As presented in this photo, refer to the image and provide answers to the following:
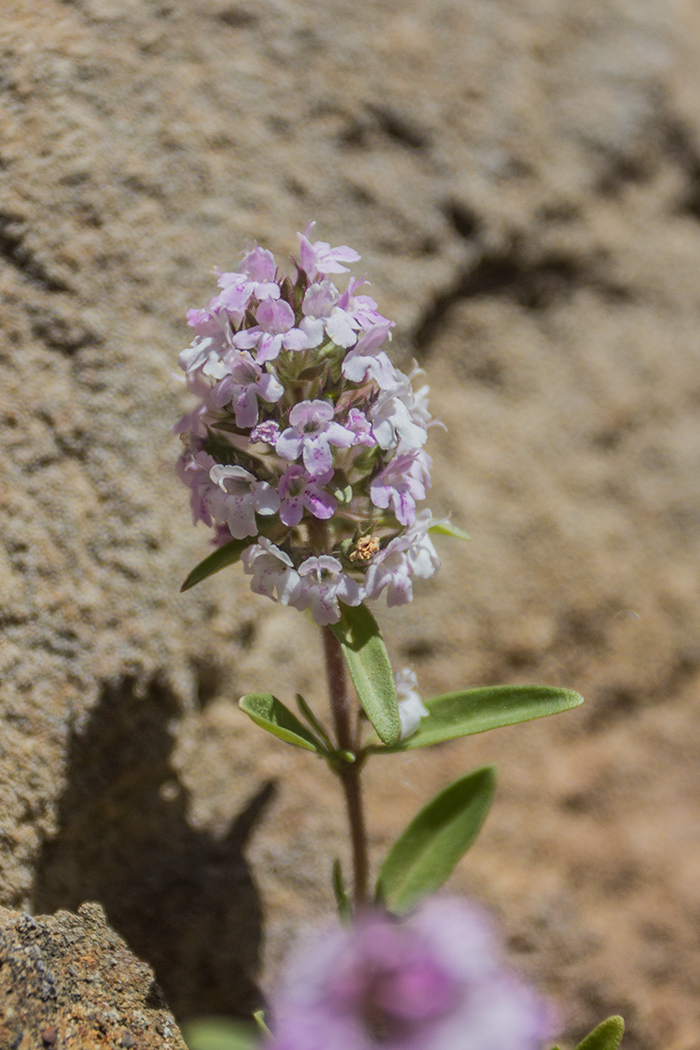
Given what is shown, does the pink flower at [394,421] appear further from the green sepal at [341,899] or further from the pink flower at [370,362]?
the green sepal at [341,899]

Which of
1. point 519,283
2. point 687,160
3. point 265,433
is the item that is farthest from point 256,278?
point 687,160

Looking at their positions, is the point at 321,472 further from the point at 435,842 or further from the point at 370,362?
the point at 435,842

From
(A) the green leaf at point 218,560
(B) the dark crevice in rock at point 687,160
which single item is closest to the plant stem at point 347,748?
(A) the green leaf at point 218,560

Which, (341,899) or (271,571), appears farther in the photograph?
(341,899)

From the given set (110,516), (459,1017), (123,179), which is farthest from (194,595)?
(459,1017)

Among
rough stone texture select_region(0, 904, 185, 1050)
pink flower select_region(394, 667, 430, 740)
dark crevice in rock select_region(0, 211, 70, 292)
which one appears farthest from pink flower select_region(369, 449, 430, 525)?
dark crevice in rock select_region(0, 211, 70, 292)
